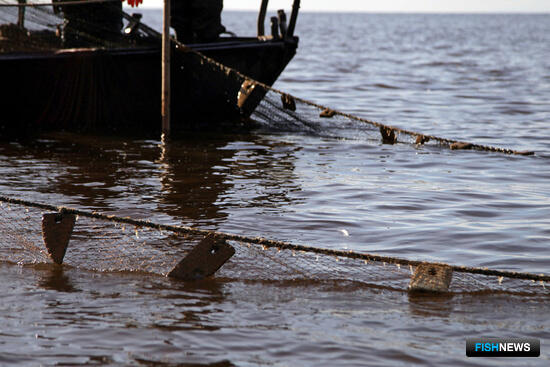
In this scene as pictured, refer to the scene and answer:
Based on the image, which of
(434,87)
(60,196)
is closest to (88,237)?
(60,196)

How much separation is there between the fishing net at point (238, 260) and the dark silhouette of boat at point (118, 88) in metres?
5.05

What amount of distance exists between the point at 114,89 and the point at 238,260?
6.41 metres

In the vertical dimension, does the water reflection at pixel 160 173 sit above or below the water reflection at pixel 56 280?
above

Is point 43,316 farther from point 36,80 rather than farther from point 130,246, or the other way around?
point 36,80

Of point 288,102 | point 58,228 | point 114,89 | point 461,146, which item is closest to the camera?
point 58,228

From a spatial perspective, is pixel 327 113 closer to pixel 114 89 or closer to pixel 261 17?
pixel 261 17

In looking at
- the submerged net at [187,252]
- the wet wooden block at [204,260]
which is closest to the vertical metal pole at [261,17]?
the submerged net at [187,252]

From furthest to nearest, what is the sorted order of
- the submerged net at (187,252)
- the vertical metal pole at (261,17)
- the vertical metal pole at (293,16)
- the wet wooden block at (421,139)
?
1. the vertical metal pole at (261,17)
2. the vertical metal pole at (293,16)
3. the wet wooden block at (421,139)
4. the submerged net at (187,252)

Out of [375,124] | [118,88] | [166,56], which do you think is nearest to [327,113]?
[375,124]

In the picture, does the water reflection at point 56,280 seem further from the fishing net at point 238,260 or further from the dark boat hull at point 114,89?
the dark boat hull at point 114,89

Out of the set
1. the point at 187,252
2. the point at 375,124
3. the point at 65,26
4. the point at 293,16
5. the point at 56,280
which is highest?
the point at 293,16

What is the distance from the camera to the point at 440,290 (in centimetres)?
494

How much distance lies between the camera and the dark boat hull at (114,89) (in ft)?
36.4

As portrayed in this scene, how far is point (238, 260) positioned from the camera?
571 centimetres
